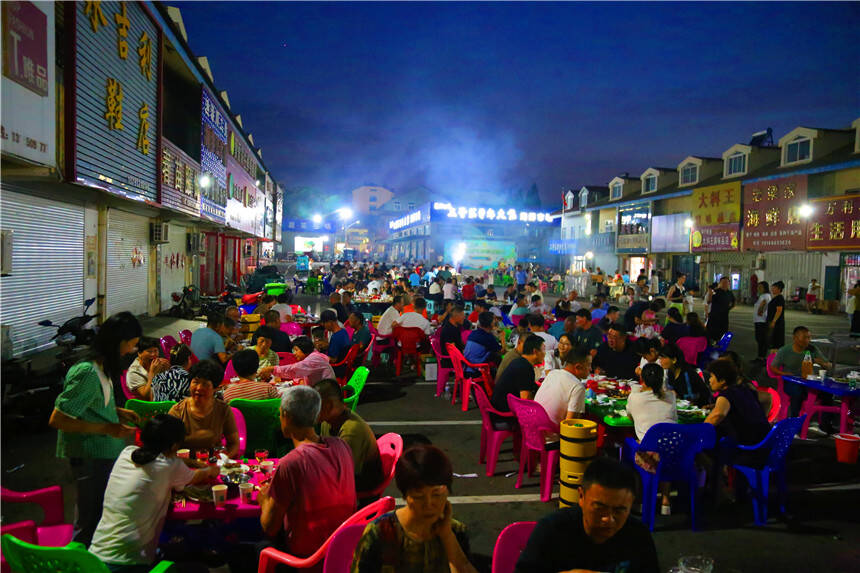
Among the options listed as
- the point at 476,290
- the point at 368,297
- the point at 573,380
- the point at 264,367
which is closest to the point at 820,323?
the point at 476,290

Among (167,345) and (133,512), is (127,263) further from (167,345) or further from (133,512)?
(133,512)

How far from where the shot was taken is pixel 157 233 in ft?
55.6

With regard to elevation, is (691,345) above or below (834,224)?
below

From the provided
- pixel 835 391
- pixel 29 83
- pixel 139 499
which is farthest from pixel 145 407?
pixel 835 391

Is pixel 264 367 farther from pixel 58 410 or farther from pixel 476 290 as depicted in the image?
pixel 476 290

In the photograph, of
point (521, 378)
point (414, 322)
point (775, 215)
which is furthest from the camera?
point (775, 215)

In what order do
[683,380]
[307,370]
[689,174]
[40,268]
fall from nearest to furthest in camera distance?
[683,380], [307,370], [40,268], [689,174]

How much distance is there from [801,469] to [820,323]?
17386 millimetres

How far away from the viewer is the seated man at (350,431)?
4.00m

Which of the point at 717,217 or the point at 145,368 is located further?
the point at 717,217

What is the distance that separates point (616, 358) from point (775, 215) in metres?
23.5

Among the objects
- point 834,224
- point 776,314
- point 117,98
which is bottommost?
point 776,314

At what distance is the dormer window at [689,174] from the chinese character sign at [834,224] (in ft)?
29.1

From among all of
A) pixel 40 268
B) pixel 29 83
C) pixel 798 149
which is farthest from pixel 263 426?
pixel 798 149
